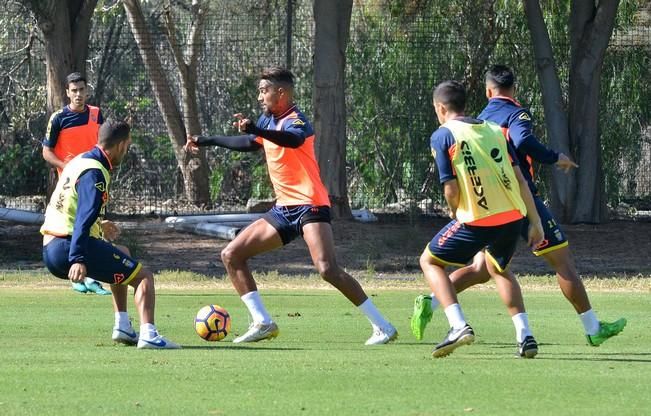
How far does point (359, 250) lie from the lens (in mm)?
19703

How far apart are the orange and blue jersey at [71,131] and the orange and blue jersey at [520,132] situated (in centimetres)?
631

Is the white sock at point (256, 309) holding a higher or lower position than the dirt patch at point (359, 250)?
higher

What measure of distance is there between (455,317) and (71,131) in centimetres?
742

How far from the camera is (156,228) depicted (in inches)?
877

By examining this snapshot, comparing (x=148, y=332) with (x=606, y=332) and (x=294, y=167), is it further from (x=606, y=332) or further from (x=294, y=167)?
(x=606, y=332)

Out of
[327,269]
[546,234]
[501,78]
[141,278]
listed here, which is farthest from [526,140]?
[141,278]

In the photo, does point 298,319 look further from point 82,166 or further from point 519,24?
point 519,24

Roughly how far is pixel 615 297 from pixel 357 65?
10.3 m

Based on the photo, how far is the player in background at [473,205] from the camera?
898cm

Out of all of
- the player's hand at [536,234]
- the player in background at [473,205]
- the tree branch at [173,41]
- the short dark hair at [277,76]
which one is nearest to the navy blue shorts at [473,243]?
the player in background at [473,205]

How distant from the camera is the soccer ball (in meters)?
10.3

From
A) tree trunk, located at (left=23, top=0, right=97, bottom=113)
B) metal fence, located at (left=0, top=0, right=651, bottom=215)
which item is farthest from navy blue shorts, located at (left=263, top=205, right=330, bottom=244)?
metal fence, located at (left=0, top=0, right=651, bottom=215)

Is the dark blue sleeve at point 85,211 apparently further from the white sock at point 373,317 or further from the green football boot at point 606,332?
the green football boot at point 606,332

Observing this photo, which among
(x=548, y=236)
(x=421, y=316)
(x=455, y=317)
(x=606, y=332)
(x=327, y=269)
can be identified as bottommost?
(x=606, y=332)
